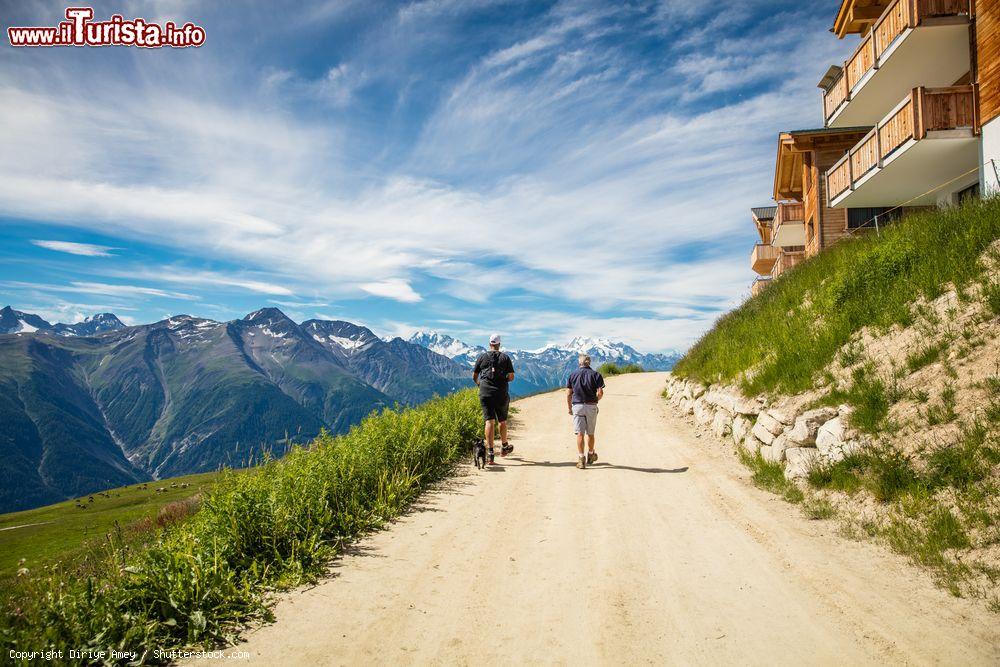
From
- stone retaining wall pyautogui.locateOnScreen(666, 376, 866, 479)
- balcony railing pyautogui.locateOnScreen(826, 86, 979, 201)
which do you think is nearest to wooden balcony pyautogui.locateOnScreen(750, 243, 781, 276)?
balcony railing pyautogui.locateOnScreen(826, 86, 979, 201)

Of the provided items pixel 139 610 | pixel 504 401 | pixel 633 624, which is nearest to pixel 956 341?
pixel 633 624

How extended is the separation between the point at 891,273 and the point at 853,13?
55.7 feet

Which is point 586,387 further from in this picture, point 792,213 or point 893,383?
point 792,213

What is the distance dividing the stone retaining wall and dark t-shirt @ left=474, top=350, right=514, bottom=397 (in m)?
4.77

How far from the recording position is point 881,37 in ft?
50.0

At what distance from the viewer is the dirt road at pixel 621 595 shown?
12.2ft

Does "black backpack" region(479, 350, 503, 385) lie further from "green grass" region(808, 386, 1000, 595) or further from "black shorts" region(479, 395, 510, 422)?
"green grass" region(808, 386, 1000, 595)

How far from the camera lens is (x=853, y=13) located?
19.2m

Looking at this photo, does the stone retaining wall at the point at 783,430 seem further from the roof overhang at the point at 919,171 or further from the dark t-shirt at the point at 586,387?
the roof overhang at the point at 919,171

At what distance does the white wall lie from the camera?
11562mm

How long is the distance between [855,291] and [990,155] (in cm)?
650

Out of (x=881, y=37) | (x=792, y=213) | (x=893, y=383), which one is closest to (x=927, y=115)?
(x=881, y=37)

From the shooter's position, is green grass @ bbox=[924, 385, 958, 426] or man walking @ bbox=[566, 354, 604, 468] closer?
green grass @ bbox=[924, 385, 958, 426]

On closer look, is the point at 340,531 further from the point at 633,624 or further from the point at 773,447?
the point at 773,447
